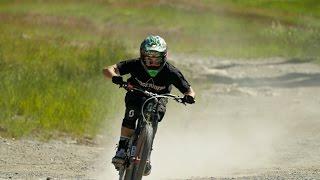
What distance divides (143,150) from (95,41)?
88.3ft

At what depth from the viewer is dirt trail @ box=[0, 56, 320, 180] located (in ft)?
42.9

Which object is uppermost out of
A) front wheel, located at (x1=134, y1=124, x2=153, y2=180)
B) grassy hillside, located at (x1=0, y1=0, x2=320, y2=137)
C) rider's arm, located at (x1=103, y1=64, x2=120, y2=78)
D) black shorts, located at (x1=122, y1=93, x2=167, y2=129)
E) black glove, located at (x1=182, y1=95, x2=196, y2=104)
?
grassy hillside, located at (x1=0, y1=0, x2=320, y2=137)

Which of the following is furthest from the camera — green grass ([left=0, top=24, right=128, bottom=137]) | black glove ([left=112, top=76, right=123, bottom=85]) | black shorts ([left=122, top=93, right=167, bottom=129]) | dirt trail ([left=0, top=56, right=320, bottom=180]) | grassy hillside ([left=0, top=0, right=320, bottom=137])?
grassy hillside ([left=0, top=0, right=320, bottom=137])

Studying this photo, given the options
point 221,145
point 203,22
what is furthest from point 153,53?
point 203,22

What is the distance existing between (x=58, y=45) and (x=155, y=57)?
64.2 ft

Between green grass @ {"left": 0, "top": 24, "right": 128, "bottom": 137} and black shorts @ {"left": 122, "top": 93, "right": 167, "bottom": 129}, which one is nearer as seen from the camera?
black shorts @ {"left": 122, "top": 93, "right": 167, "bottom": 129}

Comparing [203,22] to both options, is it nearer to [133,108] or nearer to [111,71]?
[111,71]

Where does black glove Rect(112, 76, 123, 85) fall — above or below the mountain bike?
above

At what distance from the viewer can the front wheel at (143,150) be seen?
10.1 metres

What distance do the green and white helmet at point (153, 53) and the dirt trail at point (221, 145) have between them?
2132mm

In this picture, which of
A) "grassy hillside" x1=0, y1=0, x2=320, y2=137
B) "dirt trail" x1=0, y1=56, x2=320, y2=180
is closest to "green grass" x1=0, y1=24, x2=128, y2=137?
"grassy hillside" x1=0, y1=0, x2=320, y2=137

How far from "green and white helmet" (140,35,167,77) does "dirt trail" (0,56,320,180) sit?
213cm

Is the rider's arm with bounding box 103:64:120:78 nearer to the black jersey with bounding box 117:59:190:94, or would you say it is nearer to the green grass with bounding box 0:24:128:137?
the black jersey with bounding box 117:59:190:94

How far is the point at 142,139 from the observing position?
1015 centimetres
